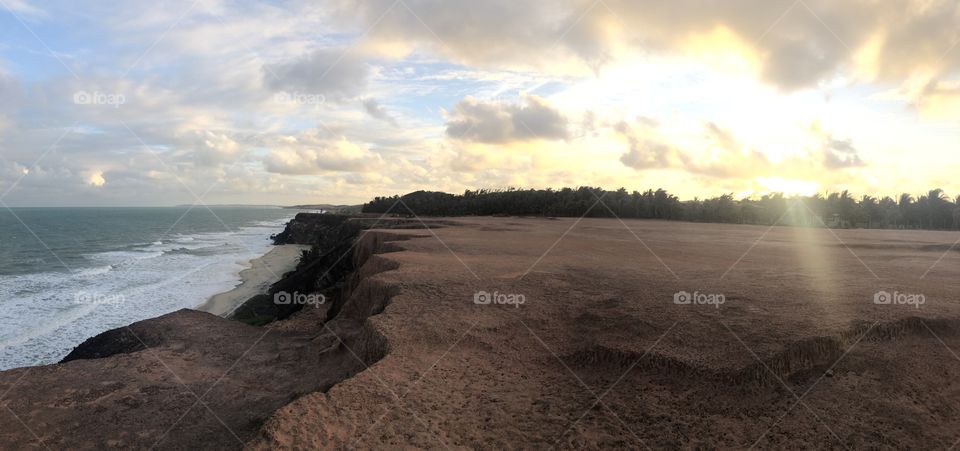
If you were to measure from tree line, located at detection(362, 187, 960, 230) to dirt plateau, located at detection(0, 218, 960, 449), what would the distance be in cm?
3488

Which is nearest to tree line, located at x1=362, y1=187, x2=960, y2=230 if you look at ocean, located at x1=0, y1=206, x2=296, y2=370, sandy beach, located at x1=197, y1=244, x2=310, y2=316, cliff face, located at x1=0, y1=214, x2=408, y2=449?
sandy beach, located at x1=197, y1=244, x2=310, y2=316

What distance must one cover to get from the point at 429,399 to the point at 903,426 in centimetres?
500

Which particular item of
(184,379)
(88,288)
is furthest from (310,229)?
(184,379)

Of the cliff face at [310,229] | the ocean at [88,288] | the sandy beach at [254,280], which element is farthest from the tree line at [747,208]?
the ocean at [88,288]

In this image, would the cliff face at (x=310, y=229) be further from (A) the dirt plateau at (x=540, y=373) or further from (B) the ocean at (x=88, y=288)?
(A) the dirt plateau at (x=540, y=373)

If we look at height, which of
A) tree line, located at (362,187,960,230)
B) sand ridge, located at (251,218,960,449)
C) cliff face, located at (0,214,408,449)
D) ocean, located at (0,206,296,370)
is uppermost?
tree line, located at (362,187,960,230)

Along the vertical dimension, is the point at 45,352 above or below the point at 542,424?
below

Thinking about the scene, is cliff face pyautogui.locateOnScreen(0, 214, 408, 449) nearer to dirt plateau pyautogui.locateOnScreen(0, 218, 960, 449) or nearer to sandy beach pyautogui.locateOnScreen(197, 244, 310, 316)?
dirt plateau pyautogui.locateOnScreen(0, 218, 960, 449)

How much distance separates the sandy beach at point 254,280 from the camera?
72.8 feet

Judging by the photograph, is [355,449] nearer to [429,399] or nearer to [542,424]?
[429,399]

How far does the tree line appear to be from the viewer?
4312cm

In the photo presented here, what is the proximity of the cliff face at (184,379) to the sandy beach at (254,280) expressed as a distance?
9.83 meters

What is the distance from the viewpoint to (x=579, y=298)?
991cm

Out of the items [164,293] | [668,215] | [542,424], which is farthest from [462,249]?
[668,215]
